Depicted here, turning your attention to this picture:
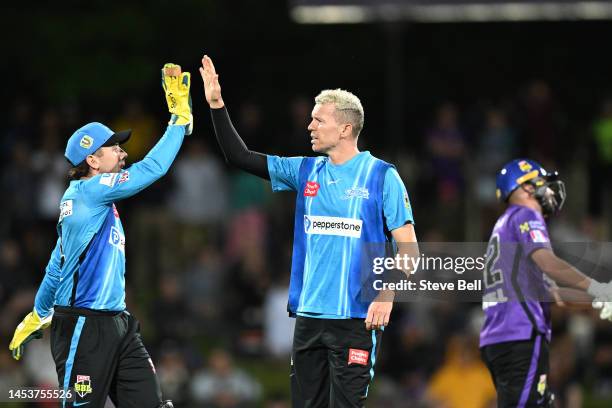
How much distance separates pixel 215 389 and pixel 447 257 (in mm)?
6096

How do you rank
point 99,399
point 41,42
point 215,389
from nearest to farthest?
point 99,399, point 215,389, point 41,42

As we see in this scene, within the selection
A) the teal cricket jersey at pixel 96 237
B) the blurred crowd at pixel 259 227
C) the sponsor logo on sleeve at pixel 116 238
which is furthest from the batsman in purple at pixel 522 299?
the blurred crowd at pixel 259 227

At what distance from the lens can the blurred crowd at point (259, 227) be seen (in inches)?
619

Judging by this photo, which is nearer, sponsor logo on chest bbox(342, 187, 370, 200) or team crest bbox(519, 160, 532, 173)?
sponsor logo on chest bbox(342, 187, 370, 200)

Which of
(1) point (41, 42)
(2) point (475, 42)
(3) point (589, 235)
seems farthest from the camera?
(2) point (475, 42)

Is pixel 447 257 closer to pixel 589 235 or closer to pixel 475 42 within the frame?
pixel 589 235

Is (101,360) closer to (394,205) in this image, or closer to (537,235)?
(394,205)

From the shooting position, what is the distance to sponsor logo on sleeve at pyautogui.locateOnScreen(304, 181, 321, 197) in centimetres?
877

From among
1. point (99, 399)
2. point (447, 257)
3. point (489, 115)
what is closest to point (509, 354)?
point (447, 257)

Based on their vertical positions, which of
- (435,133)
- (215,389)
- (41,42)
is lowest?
(215,389)

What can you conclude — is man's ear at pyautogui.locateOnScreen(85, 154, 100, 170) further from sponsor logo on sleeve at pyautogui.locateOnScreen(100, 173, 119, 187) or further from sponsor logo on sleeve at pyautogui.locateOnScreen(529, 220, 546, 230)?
sponsor logo on sleeve at pyautogui.locateOnScreen(529, 220, 546, 230)

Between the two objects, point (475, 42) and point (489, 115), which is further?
point (475, 42)

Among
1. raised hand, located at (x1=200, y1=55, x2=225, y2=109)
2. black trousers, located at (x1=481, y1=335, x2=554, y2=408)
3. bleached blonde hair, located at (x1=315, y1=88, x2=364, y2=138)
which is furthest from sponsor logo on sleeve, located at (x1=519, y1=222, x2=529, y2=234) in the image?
raised hand, located at (x1=200, y1=55, x2=225, y2=109)

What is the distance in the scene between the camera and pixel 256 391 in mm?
15109
